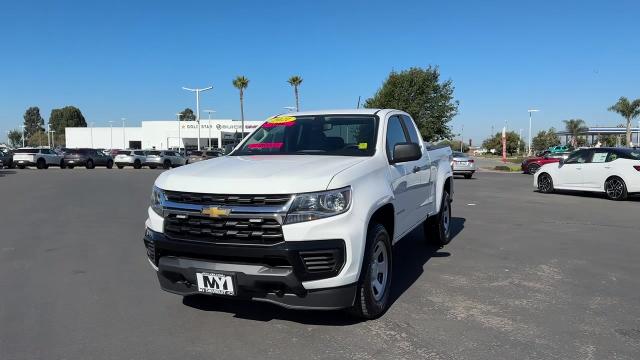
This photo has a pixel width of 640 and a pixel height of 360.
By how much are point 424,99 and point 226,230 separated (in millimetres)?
45488

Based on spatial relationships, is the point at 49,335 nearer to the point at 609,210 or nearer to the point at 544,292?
the point at 544,292

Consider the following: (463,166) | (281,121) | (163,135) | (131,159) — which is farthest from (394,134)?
(163,135)

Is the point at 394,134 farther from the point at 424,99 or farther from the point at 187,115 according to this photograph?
the point at 187,115

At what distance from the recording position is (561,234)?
881cm

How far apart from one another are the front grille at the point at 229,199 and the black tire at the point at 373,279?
902 millimetres

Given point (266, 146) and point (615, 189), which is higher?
point (266, 146)

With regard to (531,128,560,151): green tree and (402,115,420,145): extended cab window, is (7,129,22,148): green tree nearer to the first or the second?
(531,128,560,151): green tree

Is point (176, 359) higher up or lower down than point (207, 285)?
lower down

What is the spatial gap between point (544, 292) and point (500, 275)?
0.72 m

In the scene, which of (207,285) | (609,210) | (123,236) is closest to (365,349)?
(207,285)

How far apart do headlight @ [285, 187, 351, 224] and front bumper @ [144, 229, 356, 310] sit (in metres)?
0.19

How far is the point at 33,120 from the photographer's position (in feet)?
610

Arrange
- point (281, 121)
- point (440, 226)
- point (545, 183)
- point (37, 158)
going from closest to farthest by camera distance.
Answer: point (281, 121), point (440, 226), point (545, 183), point (37, 158)

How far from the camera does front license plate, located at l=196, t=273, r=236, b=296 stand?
3.86 meters
